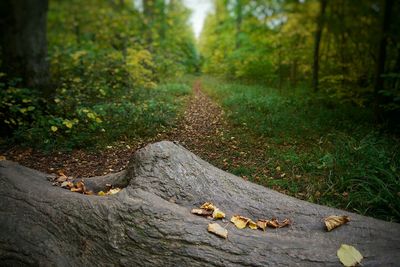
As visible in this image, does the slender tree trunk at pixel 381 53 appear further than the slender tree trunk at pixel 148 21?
No

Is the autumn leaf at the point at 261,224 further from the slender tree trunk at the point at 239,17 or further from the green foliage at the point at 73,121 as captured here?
the slender tree trunk at the point at 239,17

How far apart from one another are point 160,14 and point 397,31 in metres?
9.69

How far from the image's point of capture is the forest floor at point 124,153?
485cm

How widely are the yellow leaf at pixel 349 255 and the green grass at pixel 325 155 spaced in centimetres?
157

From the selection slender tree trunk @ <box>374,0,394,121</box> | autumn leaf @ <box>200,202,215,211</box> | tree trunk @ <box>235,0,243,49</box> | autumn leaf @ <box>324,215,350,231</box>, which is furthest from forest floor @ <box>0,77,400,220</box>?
tree trunk @ <box>235,0,243,49</box>

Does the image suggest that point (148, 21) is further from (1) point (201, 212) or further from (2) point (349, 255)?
(2) point (349, 255)

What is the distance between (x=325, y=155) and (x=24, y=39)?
695 cm

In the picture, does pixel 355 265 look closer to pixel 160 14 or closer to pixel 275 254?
pixel 275 254

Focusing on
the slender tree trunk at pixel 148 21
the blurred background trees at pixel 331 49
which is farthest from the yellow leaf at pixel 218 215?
the slender tree trunk at pixel 148 21

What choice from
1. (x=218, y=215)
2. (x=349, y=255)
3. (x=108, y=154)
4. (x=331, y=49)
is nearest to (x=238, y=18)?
(x=331, y=49)

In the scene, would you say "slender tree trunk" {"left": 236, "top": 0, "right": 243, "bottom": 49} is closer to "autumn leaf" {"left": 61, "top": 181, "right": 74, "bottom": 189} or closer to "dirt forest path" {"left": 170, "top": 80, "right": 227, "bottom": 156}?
"dirt forest path" {"left": 170, "top": 80, "right": 227, "bottom": 156}

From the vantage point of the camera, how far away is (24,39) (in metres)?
6.74

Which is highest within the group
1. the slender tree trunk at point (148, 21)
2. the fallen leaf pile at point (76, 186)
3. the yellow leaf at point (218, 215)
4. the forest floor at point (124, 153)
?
the slender tree trunk at point (148, 21)

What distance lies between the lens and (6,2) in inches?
257
